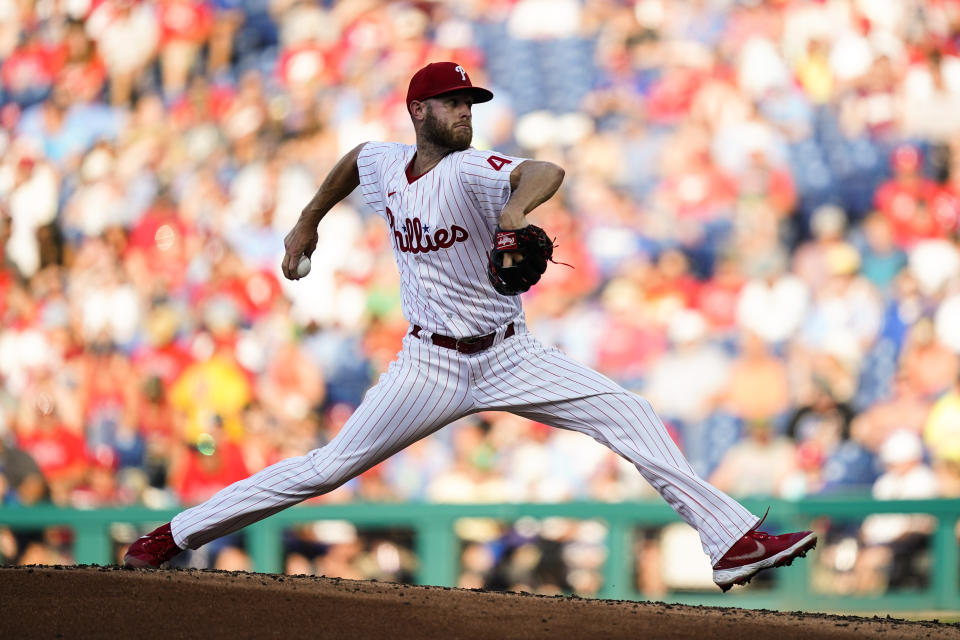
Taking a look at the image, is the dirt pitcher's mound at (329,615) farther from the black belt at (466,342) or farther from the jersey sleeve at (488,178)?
the jersey sleeve at (488,178)

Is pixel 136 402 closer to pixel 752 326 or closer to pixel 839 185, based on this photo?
pixel 752 326

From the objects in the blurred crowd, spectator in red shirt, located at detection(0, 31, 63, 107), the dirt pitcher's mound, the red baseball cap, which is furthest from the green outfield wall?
spectator in red shirt, located at detection(0, 31, 63, 107)

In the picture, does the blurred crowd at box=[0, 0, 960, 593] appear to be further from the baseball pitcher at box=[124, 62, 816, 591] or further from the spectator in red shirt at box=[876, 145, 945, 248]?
the baseball pitcher at box=[124, 62, 816, 591]

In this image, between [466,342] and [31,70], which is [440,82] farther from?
[31,70]

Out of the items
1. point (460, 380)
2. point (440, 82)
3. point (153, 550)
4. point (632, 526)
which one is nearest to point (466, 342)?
point (460, 380)

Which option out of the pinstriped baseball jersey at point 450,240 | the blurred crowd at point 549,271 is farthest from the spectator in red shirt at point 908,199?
the pinstriped baseball jersey at point 450,240

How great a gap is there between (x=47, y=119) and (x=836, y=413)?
637 cm

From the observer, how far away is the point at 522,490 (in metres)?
7.26

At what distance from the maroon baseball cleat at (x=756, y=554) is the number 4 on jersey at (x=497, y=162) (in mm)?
1314

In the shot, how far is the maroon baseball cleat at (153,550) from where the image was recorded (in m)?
4.22

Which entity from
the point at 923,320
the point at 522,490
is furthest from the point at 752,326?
the point at 522,490

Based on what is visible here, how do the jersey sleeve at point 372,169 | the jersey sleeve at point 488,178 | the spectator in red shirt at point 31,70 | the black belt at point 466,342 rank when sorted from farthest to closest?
the spectator in red shirt at point 31,70, the jersey sleeve at point 372,169, the black belt at point 466,342, the jersey sleeve at point 488,178

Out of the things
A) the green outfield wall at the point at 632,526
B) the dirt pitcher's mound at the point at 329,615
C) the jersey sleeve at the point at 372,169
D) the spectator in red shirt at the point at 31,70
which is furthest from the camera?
the spectator in red shirt at the point at 31,70

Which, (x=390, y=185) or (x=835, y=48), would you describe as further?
(x=835, y=48)
